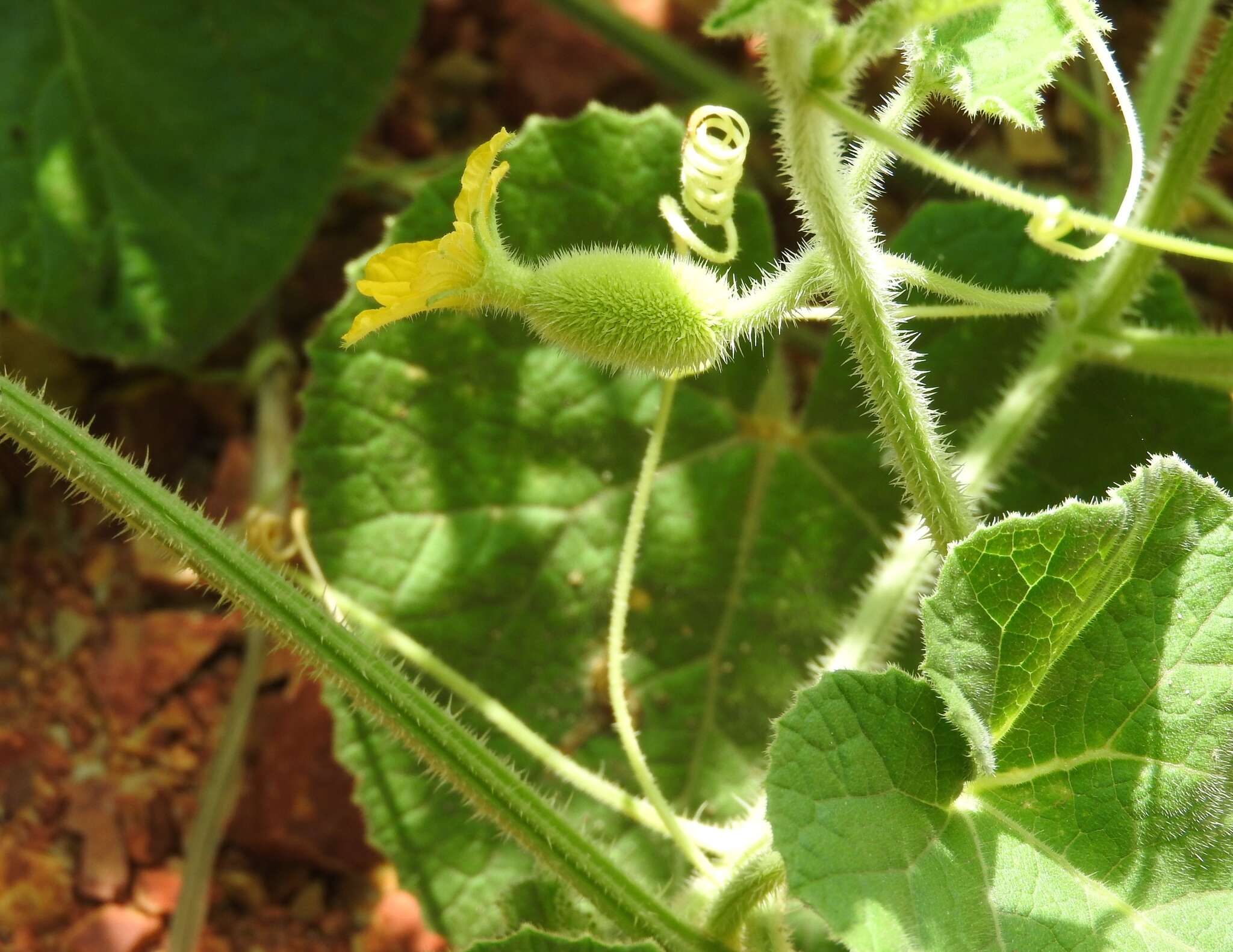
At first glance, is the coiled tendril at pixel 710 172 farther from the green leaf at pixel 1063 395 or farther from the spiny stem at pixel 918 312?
the green leaf at pixel 1063 395

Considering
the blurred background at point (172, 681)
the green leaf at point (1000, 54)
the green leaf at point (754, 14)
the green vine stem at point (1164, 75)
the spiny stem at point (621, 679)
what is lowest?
the blurred background at point (172, 681)

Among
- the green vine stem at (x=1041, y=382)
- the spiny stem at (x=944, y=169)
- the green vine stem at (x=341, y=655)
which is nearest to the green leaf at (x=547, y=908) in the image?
the green vine stem at (x=341, y=655)

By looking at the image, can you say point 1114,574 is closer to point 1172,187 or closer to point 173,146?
point 1172,187

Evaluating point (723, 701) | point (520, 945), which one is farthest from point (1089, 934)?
point (723, 701)

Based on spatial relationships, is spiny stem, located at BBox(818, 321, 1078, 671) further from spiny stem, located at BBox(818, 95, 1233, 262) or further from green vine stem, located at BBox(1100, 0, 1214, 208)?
spiny stem, located at BBox(818, 95, 1233, 262)

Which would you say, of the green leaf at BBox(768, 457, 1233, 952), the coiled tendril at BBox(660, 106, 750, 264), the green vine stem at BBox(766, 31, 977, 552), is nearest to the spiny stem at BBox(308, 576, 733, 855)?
the green leaf at BBox(768, 457, 1233, 952)

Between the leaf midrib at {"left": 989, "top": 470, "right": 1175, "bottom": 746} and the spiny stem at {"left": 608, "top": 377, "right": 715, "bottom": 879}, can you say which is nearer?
the leaf midrib at {"left": 989, "top": 470, "right": 1175, "bottom": 746}

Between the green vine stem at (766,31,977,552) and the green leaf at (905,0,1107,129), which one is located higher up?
the green leaf at (905,0,1107,129)
